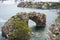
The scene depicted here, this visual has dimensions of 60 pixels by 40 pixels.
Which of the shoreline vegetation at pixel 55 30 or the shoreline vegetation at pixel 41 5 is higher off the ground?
the shoreline vegetation at pixel 41 5

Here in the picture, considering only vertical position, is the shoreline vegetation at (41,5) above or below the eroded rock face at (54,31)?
above

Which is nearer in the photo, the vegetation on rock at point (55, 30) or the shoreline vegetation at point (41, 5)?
the vegetation on rock at point (55, 30)

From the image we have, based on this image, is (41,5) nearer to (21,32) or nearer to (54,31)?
(54,31)

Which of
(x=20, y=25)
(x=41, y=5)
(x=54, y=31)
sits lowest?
(x=54, y=31)

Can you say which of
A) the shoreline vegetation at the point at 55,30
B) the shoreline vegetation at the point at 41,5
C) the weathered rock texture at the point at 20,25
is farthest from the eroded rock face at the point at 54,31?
the shoreline vegetation at the point at 41,5

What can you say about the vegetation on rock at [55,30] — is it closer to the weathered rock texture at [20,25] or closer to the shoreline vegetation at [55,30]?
the shoreline vegetation at [55,30]

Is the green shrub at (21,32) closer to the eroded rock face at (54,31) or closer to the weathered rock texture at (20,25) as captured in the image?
the weathered rock texture at (20,25)

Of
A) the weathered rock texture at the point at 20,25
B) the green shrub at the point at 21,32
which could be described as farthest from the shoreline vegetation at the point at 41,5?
the green shrub at the point at 21,32

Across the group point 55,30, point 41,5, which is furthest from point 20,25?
point 55,30
